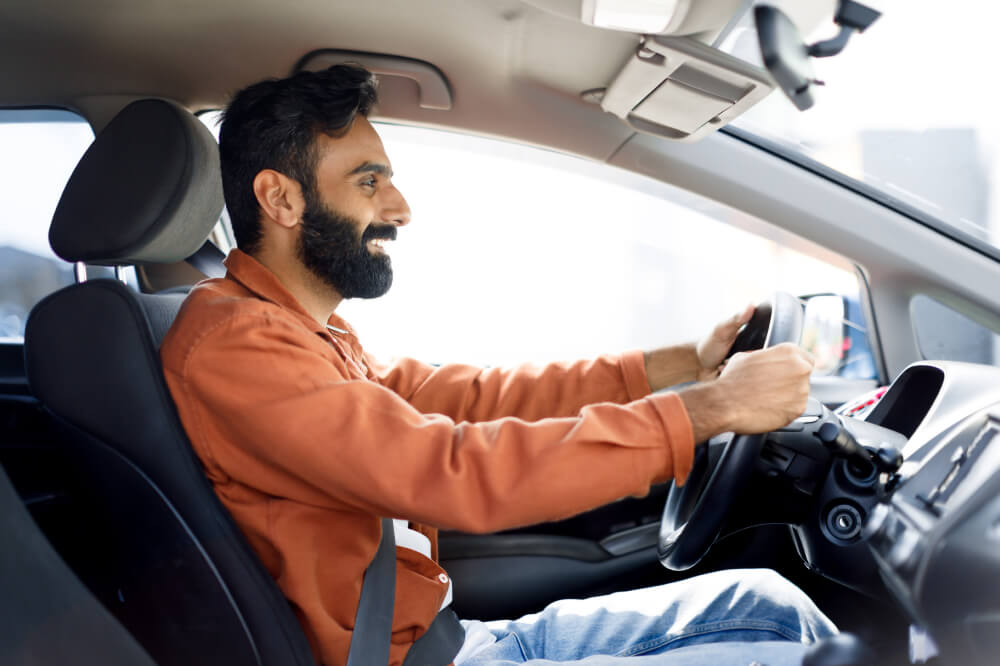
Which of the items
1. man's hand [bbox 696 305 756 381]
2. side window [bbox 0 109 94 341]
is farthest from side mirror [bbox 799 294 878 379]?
side window [bbox 0 109 94 341]

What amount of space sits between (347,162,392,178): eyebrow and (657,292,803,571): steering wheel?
70 cm

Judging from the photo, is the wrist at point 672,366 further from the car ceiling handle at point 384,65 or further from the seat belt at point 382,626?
the car ceiling handle at point 384,65

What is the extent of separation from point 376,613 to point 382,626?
0.02m

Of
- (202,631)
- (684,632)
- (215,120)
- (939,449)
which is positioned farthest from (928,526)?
(215,120)

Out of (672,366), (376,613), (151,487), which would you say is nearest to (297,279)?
(151,487)

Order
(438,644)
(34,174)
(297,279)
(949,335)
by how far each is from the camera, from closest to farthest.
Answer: (438,644) → (297,279) → (949,335) → (34,174)

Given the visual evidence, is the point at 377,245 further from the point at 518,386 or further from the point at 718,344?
the point at 718,344

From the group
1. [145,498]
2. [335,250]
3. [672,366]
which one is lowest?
[145,498]

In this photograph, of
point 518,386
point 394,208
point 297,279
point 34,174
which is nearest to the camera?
point 297,279

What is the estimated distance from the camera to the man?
39.1 inches

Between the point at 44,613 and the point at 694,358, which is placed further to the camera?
the point at 694,358

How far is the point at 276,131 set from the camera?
142 cm

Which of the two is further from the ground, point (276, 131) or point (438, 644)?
point (276, 131)

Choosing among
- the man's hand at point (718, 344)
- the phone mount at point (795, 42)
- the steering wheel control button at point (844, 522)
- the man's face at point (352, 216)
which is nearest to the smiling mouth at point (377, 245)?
the man's face at point (352, 216)
